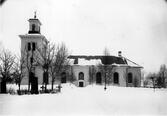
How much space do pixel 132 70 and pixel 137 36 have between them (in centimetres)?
1367

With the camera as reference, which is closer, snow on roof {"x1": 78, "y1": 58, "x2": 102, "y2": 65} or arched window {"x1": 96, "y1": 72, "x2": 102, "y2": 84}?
arched window {"x1": 96, "y1": 72, "x2": 102, "y2": 84}

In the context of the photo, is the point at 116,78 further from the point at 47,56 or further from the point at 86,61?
the point at 47,56

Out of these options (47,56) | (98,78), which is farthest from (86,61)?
(47,56)

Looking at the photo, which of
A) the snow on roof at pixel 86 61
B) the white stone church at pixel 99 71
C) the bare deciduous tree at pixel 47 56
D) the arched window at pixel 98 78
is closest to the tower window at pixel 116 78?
the white stone church at pixel 99 71

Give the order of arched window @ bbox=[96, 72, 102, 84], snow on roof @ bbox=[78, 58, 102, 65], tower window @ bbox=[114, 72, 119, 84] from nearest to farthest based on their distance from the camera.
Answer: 1. tower window @ bbox=[114, 72, 119, 84]
2. arched window @ bbox=[96, 72, 102, 84]
3. snow on roof @ bbox=[78, 58, 102, 65]

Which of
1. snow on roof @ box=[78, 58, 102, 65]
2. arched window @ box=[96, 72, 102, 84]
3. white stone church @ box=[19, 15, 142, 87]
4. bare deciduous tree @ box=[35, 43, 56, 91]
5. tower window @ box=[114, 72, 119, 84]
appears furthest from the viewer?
snow on roof @ box=[78, 58, 102, 65]

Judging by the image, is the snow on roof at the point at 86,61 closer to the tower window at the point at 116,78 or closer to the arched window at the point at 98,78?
the arched window at the point at 98,78

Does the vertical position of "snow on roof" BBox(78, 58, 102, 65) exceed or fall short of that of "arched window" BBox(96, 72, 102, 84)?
it exceeds it

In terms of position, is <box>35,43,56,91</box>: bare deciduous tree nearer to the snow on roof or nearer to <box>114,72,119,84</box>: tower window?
<box>114,72,119,84</box>: tower window

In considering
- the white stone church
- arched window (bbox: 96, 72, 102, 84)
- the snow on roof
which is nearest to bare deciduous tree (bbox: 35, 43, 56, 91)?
the white stone church

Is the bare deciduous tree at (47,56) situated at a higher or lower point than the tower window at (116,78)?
higher

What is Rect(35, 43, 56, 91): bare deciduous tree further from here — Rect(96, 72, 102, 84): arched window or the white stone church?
Rect(96, 72, 102, 84): arched window

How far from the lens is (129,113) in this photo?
3.88 meters

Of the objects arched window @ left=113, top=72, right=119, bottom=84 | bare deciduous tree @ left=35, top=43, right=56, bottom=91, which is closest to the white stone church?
arched window @ left=113, top=72, right=119, bottom=84
